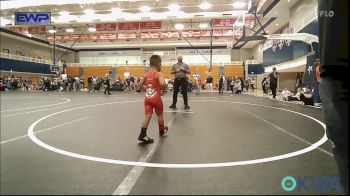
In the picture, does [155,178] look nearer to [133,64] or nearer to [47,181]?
[47,181]

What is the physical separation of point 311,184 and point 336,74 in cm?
132

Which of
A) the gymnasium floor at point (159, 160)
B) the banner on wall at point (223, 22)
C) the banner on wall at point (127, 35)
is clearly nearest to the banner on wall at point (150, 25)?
the banner on wall at point (127, 35)

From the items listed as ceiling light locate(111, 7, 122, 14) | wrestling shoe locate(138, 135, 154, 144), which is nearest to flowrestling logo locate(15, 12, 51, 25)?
ceiling light locate(111, 7, 122, 14)

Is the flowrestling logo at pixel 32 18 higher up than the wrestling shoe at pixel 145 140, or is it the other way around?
the flowrestling logo at pixel 32 18

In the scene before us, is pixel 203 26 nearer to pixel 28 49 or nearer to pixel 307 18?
pixel 307 18

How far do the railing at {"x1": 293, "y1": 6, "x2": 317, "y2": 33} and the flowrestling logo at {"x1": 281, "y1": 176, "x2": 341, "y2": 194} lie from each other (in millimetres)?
15830

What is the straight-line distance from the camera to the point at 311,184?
2287mm

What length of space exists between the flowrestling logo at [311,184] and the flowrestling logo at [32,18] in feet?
69.7

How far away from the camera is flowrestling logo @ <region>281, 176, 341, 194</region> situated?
2172 millimetres

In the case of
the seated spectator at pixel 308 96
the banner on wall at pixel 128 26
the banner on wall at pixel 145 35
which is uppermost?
the banner on wall at pixel 128 26

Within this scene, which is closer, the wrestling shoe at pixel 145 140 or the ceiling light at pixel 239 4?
the wrestling shoe at pixel 145 140

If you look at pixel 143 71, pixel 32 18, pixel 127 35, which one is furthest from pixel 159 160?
pixel 143 71

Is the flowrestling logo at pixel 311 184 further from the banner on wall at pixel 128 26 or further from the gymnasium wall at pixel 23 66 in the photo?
the gymnasium wall at pixel 23 66

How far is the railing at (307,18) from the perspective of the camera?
55.7ft
